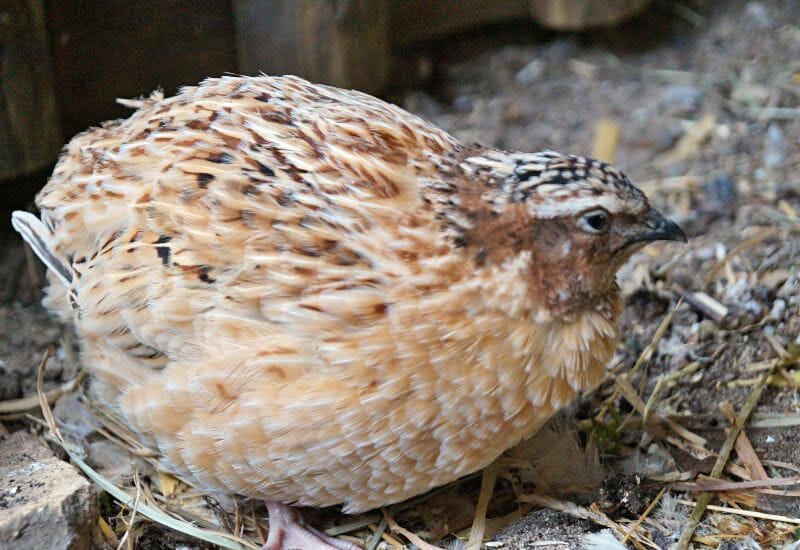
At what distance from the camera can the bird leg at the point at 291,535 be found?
3.28m

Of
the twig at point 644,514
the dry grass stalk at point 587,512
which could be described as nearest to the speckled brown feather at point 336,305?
the dry grass stalk at point 587,512

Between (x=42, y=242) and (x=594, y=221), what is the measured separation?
1960mm

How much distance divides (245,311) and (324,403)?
352mm

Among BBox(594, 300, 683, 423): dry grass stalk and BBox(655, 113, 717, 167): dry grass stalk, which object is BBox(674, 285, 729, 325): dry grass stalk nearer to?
BBox(594, 300, 683, 423): dry grass stalk

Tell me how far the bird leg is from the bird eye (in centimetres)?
136

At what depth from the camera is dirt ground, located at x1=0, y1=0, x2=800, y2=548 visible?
3.39 m

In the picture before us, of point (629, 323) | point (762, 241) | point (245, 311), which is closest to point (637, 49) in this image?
point (762, 241)

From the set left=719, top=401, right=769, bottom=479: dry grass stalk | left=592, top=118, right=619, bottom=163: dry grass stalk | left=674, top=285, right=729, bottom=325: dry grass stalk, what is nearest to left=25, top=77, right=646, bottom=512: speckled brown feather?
left=719, top=401, right=769, bottom=479: dry grass stalk

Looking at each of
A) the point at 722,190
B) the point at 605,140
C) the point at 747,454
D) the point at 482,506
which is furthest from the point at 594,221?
the point at 605,140

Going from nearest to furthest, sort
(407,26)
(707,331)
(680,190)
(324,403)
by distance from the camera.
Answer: (324,403) → (707,331) → (680,190) → (407,26)

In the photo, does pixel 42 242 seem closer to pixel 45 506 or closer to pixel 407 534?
pixel 45 506

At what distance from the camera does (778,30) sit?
234 inches

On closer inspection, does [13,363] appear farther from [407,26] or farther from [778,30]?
[778,30]

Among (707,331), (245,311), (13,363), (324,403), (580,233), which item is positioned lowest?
Answer: (13,363)
